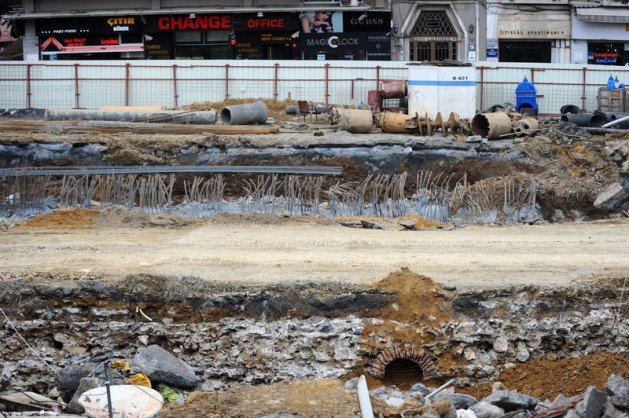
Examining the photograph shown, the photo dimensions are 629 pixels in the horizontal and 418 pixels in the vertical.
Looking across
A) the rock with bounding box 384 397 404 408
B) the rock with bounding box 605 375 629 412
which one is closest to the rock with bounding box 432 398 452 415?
the rock with bounding box 384 397 404 408

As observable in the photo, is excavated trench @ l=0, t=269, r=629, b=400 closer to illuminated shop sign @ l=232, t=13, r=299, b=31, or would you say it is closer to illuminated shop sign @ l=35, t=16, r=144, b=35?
illuminated shop sign @ l=232, t=13, r=299, b=31

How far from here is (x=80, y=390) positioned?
12.4 metres

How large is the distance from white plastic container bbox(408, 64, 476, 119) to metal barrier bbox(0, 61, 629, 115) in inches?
115

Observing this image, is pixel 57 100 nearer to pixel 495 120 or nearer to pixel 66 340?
pixel 495 120

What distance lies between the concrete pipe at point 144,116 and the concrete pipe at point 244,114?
0.40 m

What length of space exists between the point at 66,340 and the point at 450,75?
18.1 metres

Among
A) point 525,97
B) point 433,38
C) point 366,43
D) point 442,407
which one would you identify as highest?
point 433,38

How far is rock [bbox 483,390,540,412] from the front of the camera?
12.1m

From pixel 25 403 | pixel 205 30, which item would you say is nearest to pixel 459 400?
pixel 25 403

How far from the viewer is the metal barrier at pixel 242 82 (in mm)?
32250

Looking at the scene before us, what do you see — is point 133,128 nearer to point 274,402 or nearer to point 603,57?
point 274,402

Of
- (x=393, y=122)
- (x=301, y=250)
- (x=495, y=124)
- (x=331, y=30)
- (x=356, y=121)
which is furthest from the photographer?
(x=331, y=30)

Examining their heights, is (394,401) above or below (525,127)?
below

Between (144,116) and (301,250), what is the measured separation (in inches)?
512
